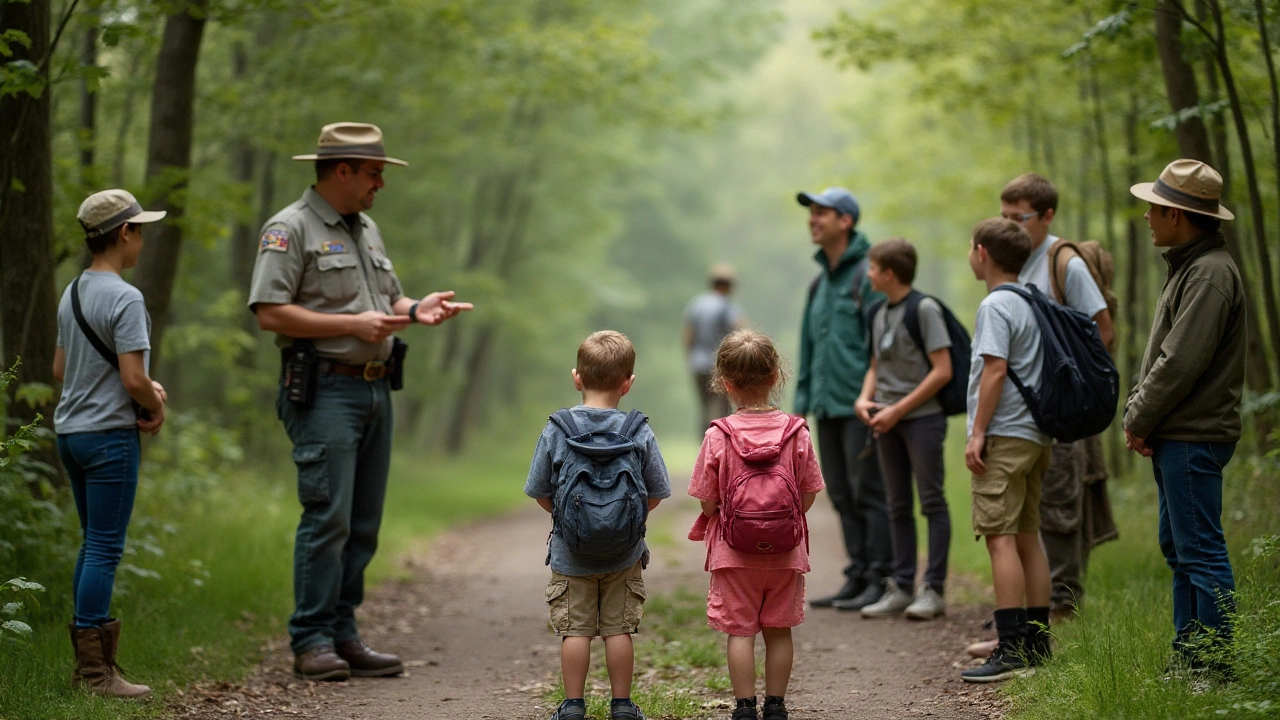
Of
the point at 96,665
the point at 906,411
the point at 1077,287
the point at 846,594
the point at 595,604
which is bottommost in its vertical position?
the point at 846,594

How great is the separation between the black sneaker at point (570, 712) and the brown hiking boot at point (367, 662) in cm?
168

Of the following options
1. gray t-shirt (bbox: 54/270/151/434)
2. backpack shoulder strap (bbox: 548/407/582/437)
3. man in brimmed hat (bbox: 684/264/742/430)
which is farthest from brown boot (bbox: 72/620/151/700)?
man in brimmed hat (bbox: 684/264/742/430)

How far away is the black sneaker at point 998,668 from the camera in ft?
16.8

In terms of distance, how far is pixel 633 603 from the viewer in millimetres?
4586

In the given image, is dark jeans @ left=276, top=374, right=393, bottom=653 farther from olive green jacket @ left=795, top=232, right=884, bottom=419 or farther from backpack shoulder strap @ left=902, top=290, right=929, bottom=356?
backpack shoulder strap @ left=902, top=290, right=929, bottom=356

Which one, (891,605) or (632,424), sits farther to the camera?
(891,605)

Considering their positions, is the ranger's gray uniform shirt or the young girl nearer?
the young girl

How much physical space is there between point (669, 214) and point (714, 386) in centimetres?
2588

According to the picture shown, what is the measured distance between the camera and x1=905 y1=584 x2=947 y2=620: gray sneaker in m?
6.72

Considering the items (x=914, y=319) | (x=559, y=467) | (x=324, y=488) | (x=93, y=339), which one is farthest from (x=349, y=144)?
(x=914, y=319)

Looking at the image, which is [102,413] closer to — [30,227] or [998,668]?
[30,227]

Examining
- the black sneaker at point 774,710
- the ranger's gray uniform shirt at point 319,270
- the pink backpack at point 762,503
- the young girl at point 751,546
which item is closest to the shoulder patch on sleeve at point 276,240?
the ranger's gray uniform shirt at point 319,270

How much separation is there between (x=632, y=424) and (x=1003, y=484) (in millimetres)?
1842

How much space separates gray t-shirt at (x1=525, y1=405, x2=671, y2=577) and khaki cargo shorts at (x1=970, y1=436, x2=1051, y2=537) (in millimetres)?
1623
